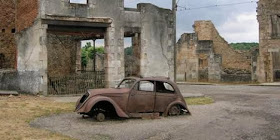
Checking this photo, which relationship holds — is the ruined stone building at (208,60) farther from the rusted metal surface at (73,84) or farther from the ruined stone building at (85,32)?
the rusted metal surface at (73,84)

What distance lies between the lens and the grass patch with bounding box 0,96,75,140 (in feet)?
25.8

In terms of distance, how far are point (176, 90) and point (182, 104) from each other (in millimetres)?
480

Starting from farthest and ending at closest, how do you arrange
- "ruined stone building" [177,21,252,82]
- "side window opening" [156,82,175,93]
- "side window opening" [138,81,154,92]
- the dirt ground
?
"ruined stone building" [177,21,252,82], "side window opening" [156,82,175,93], "side window opening" [138,81,154,92], the dirt ground

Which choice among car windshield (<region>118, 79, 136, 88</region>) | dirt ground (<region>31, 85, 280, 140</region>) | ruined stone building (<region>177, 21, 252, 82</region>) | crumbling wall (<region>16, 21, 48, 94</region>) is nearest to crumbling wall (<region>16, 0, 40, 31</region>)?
crumbling wall (<region>16, 21, 48, 94</region>)

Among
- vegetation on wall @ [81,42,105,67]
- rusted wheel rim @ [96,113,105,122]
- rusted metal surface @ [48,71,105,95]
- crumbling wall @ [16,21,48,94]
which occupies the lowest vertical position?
rusted wheel rim @ [96,113,105,122]

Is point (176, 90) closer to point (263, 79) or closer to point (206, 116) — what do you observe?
point (206, 116)

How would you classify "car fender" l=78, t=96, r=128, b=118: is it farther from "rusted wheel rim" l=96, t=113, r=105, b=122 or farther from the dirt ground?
"rusted wheel rim" l=96, t=113, r=105, b=122

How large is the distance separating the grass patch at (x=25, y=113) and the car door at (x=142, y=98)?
2653 millimetres

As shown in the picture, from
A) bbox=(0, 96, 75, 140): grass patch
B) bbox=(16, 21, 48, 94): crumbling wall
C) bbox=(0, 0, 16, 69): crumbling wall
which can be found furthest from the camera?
bbox=(0, 0, 16, 69): crumbling wall

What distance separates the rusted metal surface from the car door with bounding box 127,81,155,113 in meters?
7.05

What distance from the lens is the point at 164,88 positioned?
11.5m

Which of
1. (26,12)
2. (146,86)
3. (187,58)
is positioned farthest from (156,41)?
(187,58)

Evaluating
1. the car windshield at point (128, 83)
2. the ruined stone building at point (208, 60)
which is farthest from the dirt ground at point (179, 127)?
the ruined stone building at point (208, 60)

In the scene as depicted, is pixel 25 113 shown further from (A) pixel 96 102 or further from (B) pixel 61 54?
(B) pixel 61 54
